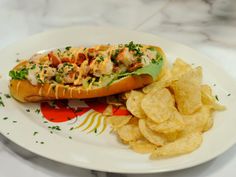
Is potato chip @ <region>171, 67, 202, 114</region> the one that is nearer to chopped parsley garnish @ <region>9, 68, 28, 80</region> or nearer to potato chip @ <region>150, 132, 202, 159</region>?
potato chip @ <region>150, 132, 202, 159</region>

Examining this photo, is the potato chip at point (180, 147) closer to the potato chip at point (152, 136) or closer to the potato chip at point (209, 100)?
the potato chip at point (152, 136)

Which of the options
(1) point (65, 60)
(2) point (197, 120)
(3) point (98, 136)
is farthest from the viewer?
(1) point (65, 60)

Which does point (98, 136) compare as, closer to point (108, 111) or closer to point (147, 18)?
point (108, 111)

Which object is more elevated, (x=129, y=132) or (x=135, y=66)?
(x=135, y=66)

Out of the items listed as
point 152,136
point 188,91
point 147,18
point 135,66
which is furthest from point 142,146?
point 147,18

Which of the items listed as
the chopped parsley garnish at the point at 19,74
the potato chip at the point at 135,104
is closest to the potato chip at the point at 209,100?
the potato chip at the point at 135,104

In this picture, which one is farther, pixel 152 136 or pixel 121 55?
pixel 121 55
